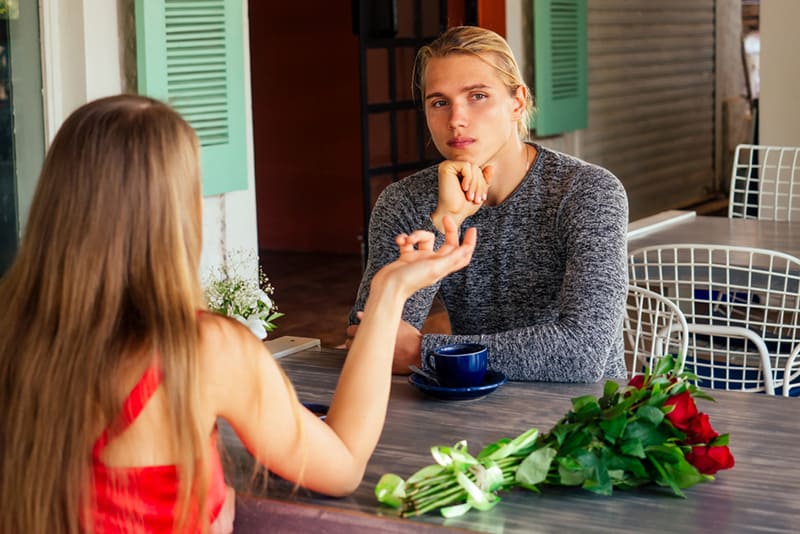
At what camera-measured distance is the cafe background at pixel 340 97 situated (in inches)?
163

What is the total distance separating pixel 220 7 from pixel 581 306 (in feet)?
9.49

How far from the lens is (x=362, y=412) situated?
152cm

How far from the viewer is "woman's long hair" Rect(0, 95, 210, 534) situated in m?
1.27

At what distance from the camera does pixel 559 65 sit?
682cm

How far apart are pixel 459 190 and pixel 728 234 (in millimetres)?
1913

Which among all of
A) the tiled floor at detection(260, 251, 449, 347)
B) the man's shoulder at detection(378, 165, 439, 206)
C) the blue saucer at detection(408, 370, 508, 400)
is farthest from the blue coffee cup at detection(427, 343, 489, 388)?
the tiled floor at detection(260, 251, 449, 347)

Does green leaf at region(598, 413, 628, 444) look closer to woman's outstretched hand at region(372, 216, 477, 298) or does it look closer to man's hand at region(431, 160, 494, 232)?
woman's outstretched hand at region(372, 216, 477, 298)

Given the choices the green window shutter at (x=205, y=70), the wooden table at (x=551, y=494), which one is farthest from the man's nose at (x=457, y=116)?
the green window shutter at (x=205, y=70)

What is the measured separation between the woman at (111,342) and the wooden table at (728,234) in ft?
7.89

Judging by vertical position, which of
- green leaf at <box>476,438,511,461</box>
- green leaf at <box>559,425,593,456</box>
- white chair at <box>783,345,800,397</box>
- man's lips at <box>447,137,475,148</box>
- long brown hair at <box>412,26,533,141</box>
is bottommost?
white chair at <box>783,345,800,397</box>

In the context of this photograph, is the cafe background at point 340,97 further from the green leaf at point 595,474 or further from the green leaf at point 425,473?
the green leaf at point 595,474

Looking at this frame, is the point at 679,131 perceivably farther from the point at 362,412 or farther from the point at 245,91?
the point at 362,412

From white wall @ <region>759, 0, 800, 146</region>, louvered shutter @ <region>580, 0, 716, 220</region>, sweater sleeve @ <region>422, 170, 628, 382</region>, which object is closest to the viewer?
sweater sleeve @ <region>422, 170, 628, 382</region>

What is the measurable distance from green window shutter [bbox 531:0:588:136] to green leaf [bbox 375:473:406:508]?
512 cm
